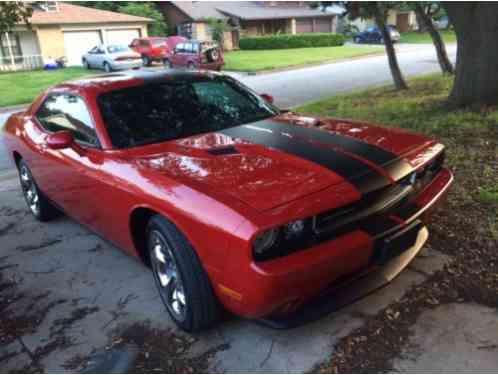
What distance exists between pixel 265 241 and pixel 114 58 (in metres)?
23.6

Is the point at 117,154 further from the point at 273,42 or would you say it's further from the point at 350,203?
the point at 273,42

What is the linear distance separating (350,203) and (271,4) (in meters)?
46.1

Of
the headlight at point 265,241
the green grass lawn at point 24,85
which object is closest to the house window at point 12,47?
the green grass lawn at point 24,85

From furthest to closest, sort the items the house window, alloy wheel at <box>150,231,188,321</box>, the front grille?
1. the house window
2. alloy wheel at <box>150,231,188,321</box>
3. the front grille

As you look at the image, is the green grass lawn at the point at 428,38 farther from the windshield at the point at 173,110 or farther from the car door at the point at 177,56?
the windshield at the point at 173,110

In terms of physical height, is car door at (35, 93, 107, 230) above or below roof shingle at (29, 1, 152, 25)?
below

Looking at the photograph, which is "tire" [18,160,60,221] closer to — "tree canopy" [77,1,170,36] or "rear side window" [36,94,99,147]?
"rear side window" [36,94,99,147]

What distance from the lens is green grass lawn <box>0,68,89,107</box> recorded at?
56.2 ft

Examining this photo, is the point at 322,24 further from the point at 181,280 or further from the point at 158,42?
the point at 181,280

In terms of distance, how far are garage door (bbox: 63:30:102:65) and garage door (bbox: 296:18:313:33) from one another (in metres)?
20.4

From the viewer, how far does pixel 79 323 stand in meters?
3.16

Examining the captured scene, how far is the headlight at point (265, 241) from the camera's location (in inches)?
92.6

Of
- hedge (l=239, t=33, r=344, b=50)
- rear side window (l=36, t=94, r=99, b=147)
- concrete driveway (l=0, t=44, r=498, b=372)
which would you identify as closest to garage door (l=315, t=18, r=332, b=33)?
hedge (l=239, t=33, r=344, b=50)

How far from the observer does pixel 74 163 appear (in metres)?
3.72
